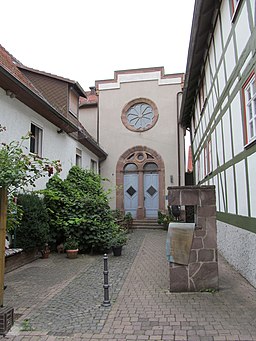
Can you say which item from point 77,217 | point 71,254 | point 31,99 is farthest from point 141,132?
point 71,254

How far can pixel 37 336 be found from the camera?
13.3 ft

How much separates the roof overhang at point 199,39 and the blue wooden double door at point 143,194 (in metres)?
6.34

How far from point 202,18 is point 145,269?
712cm

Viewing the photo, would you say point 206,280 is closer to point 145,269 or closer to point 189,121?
point 145,269

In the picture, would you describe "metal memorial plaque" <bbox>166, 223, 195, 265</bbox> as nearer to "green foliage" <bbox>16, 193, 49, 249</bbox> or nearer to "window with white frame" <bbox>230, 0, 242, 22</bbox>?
"green foliage" <bbox>16, 193, 49, 249</bbox>

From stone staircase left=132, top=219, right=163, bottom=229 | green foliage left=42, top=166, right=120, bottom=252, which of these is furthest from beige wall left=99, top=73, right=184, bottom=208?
green foliage left=42, top=166, right=120, bottom=252

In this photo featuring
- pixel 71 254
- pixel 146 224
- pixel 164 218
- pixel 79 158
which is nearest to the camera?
pixel 71 254

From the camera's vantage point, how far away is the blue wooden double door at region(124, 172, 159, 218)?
19016 millimetres

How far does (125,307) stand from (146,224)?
42.7ft

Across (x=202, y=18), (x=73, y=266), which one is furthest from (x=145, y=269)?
(x=202, y=18)

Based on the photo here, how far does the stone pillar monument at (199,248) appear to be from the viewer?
229 inches

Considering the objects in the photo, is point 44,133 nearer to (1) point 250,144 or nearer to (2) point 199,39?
(2) point 199,39

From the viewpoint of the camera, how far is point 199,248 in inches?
231

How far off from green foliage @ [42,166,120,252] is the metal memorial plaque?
4.38 meters
